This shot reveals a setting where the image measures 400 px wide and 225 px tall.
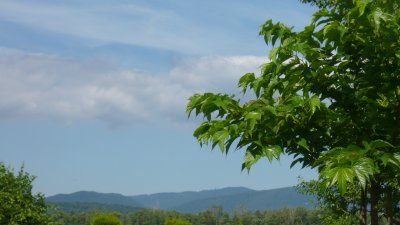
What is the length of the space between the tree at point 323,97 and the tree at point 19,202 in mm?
29553

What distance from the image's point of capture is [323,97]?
20.6ft

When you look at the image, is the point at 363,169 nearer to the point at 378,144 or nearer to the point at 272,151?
the point at 378,144

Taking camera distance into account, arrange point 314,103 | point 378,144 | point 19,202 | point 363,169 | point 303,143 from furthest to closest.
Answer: point 19,202 → point 303,143 → point 314,103 → point 378,144 → point 363,169

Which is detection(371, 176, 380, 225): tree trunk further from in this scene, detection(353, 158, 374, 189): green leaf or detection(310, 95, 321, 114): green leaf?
detection(353, 158, 374, 189): green leaf

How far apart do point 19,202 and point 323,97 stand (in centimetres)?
3200

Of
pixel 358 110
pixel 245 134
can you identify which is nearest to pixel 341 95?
pixel 358 110

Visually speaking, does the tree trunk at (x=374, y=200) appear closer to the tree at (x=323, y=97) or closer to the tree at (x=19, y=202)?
the tree at (x=323, y=97)

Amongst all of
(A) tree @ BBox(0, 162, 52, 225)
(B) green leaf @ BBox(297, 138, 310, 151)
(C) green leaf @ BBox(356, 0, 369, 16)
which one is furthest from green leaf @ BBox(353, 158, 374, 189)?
(A) tree @ BBox(0, 162, 52, 225)

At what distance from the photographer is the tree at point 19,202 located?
33.9 meters

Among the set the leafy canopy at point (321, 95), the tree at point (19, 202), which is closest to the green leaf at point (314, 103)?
the leafy canopy at point (321, 95)

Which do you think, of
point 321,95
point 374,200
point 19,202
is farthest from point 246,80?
point 19,202

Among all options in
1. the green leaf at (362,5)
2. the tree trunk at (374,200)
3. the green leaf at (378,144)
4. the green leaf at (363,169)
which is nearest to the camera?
the green leaf at (363,169)

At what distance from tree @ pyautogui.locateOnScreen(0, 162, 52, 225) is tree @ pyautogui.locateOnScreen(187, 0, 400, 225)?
97.0 ft

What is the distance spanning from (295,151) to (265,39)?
122 centimetres
